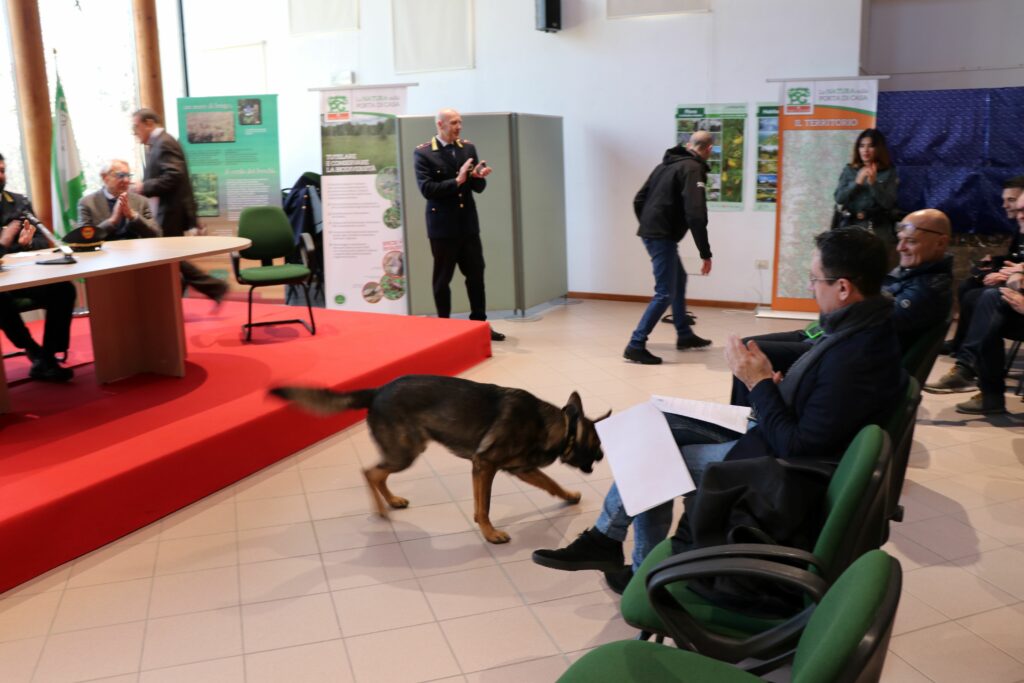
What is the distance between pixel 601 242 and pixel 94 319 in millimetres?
4702

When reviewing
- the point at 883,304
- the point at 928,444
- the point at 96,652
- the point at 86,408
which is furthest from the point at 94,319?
the point at 928,444

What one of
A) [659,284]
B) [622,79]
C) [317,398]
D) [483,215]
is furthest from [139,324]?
[622,79]

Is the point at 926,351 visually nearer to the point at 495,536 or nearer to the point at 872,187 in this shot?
the point at 495,536

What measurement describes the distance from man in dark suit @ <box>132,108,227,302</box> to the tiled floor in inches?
91.6

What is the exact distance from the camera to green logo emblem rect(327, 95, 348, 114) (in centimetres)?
712

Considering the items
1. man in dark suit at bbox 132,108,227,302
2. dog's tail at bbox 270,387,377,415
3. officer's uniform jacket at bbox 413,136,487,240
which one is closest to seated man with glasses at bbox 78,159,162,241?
man in dark suit at bbox 132,108,227,302

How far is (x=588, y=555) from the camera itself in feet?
9.54

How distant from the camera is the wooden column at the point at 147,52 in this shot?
8547 millimetres

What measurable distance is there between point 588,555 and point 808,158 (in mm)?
5039

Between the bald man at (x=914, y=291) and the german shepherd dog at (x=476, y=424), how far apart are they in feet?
2.77

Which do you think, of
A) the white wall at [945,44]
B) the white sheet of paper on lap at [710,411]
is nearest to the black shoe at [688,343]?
the white wall at [945,44]

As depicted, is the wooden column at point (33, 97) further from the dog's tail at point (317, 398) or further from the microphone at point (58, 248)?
the dog's tail at point (317, 398)

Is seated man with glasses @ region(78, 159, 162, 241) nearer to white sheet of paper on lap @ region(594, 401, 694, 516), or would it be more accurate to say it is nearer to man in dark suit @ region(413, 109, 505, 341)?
man in dark suit @ region(413, 109, 505, 341)

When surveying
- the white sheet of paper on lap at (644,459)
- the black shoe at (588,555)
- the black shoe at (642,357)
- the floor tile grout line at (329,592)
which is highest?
the white sheet of paper on lap at (644,459)
